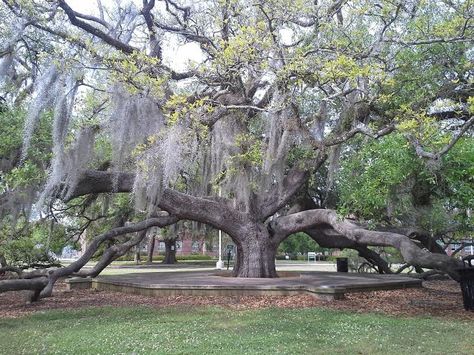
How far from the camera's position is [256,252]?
522 inches

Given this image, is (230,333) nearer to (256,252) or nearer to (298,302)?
(298,302)

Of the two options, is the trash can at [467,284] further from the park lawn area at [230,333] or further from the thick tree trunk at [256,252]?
the thick tree trunk at [256,252]

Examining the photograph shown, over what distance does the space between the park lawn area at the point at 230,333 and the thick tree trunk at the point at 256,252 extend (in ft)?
14.3

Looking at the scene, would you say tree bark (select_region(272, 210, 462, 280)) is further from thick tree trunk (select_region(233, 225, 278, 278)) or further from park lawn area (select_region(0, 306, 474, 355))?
park lawn area (select_region(0, 306, 474, 355))

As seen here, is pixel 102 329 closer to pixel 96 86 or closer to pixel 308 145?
pixel 96 86

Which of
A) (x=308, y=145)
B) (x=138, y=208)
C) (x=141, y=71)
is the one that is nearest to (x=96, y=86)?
(x=141, y=71)

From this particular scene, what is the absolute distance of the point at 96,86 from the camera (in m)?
Answer: 10.2

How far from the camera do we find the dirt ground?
8914 millimetres

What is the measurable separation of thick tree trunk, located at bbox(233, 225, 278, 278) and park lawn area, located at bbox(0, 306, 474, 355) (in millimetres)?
4356

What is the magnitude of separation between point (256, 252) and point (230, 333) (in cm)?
668

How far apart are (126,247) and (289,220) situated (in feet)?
16.8

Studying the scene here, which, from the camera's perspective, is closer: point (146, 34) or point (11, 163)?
point (11, 163)

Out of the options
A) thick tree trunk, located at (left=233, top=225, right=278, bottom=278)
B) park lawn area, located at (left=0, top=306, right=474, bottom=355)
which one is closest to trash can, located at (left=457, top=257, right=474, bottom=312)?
park lawn area, located at (left=0, top=306, right=474, bottom=355)

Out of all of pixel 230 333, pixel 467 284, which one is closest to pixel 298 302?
pixel 467 284
